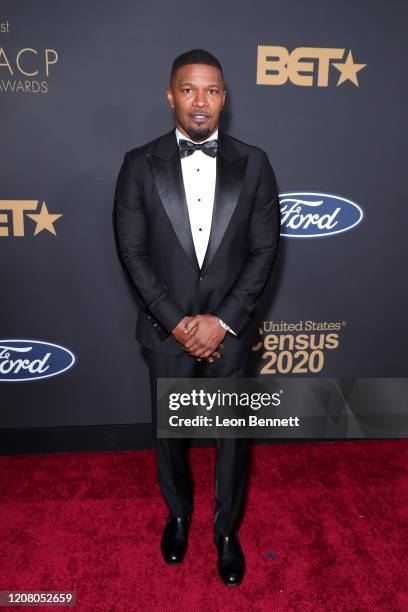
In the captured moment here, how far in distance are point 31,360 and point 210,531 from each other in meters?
1.24

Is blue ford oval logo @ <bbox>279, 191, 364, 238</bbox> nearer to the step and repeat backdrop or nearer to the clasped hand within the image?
the step and repeat backdrop

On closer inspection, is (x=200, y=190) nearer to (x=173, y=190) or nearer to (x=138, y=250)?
(x=173, y=190)

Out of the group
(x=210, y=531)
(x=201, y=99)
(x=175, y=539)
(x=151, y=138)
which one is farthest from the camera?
(x=151, y=138)

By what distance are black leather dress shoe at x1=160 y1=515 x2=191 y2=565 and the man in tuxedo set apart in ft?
0.72

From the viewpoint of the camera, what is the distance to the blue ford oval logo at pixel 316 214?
9.41 ft

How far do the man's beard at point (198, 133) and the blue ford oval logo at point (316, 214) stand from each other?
910 millimetres

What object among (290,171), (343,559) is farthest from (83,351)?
(343,559)

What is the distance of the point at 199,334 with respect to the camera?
81.7 inches

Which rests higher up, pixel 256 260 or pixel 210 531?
pixel 256 260

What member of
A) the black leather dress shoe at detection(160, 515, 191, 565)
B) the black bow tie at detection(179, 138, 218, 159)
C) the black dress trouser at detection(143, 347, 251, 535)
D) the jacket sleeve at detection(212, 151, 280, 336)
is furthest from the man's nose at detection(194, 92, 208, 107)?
the black leather dress shoe at detection(160, 515, 191, 565)

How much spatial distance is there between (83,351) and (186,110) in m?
1.47

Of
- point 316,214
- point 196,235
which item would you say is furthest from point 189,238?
point 316,214

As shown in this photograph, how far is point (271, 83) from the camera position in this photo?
2668 mm

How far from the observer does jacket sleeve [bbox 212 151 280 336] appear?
6.95 feet
